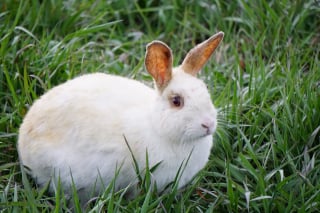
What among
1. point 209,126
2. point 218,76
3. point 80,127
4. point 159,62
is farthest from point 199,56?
point 218,76

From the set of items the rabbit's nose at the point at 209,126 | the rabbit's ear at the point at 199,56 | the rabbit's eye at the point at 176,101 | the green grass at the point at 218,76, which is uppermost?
the rabbit's ear at the point at 199,56

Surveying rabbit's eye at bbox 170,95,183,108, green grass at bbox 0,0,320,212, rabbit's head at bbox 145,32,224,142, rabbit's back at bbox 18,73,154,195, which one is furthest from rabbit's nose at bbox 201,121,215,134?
rabbit's back at bbox 18,73,154,195

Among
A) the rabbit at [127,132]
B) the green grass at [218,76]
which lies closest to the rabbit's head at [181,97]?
the rabbit at [127,132]

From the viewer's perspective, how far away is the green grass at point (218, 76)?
3842 millimetres

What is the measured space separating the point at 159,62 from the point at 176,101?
21cm

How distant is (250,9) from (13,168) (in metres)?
2.15

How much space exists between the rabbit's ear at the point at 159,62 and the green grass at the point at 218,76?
0.53 metres

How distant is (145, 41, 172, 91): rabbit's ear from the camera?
147 inches

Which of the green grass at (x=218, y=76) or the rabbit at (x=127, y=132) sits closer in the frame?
the rabbit at (x=127, y=132)

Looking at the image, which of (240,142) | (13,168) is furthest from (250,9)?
(13,168)

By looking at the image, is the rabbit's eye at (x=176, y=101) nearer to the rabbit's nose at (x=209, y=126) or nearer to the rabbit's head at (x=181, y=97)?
the rabbit's head at (x=181, y=97)

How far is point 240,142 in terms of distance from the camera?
4.27m

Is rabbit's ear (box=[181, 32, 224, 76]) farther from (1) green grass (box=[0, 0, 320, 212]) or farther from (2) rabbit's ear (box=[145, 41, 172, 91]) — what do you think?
(1) green grass (box=[0, 0, 320, 212])

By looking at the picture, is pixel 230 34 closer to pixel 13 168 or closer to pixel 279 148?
pixel 279 148
